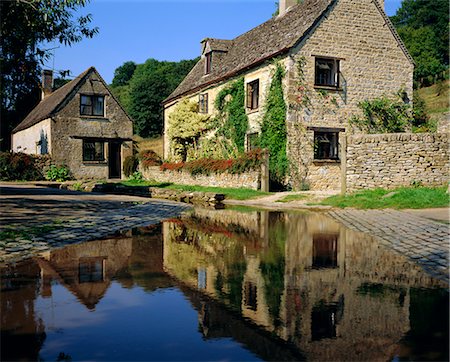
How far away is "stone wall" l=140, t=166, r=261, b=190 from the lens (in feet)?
72.9

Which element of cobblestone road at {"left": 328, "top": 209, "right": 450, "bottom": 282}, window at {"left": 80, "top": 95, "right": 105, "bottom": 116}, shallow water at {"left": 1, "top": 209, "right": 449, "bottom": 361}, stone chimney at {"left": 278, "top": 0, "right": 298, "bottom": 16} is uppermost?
stone chimney at {"left": 278, "top": 0, "right": 298, "bottom": 16}

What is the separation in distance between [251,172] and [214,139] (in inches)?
310

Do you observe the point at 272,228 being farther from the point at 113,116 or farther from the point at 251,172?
the point at 113,116

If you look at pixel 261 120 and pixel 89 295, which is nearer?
pixel 89 295

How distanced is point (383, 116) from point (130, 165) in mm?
20111

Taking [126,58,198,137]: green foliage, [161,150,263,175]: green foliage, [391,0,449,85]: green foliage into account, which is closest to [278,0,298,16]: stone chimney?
[161,150,263,175]: green foliage

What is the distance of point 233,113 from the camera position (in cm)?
2738

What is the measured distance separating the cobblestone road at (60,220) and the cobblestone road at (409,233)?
5352 millimetres

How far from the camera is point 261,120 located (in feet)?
80.9

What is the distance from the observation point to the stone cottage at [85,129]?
117 feet

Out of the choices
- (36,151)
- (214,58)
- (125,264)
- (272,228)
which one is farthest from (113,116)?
(125,264)

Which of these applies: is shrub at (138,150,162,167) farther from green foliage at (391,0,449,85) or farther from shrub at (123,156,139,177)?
green foliage at (391,0,449,85)

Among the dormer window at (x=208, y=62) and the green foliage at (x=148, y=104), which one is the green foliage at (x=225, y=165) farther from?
the green foliage at (x=148, y=104)

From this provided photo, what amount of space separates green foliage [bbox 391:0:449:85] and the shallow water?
60.6 meters
